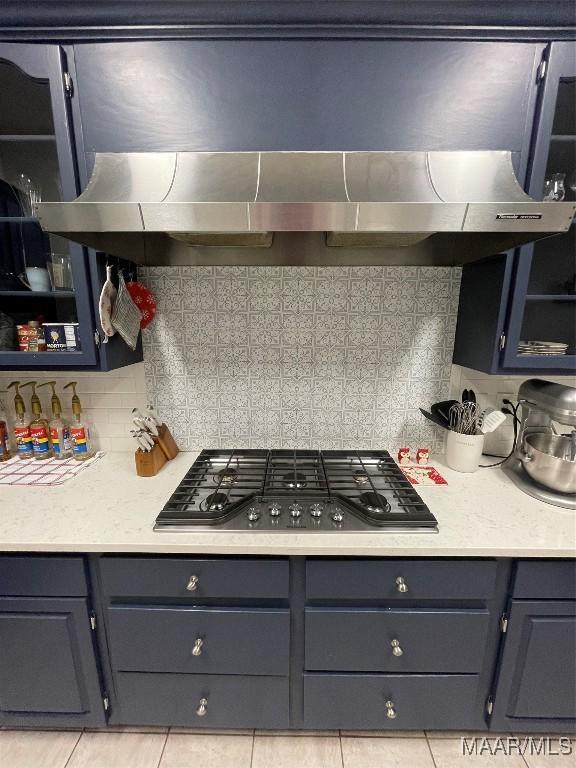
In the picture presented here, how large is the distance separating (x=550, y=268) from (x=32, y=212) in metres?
1.88

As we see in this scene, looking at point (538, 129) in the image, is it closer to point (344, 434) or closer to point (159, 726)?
point (344, 434)

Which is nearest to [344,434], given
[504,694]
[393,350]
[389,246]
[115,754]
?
[393,350]

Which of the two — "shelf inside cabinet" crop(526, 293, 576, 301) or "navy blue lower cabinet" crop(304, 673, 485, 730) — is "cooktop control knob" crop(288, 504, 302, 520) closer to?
"navy blue lower cabinet" crop(304, 673, 485, 730)

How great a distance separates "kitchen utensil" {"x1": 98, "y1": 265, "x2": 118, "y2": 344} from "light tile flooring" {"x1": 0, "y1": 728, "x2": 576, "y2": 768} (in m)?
1.44

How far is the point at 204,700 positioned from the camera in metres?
1.12

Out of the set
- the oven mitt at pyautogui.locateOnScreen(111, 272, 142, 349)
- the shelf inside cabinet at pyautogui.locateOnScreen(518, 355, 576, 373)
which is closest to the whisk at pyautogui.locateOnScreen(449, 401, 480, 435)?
the shelf inside cabinet at pyautogui.locateOnScreen(518, 355, 576, 373)

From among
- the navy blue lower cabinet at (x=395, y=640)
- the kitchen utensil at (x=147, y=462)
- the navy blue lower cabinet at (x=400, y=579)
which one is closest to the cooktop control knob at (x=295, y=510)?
the navy blue lower cabinet at (x=400, y=579)

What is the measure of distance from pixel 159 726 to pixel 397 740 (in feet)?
2.86

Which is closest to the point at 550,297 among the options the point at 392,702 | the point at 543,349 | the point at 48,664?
the point at 543,349

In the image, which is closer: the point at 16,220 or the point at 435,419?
the point at 16,220

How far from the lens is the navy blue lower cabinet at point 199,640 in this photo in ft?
3.46

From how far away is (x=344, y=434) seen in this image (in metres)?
1.57

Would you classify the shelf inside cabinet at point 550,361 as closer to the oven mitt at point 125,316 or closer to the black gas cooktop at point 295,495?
the black gas cooktop at point 295,495

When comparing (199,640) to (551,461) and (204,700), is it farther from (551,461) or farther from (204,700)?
(551,461)
